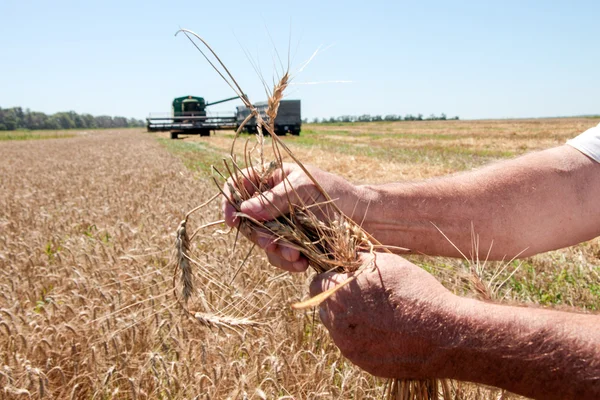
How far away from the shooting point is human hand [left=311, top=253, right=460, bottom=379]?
138 centimetres

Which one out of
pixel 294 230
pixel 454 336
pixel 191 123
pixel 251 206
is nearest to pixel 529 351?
pixel 454 336


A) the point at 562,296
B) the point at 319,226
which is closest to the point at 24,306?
the point at 319,226

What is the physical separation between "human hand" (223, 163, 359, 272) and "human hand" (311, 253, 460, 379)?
0.43 metres

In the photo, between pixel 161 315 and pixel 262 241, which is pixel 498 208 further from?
pixel 161 315

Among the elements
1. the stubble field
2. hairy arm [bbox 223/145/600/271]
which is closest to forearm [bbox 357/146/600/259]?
hairy arm [bbox 223/145/600/271]

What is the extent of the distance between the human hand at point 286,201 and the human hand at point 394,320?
43cm

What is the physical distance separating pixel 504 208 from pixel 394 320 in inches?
44.5

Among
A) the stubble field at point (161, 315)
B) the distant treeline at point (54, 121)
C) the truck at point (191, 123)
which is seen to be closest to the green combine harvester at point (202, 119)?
the truck at point (191, 123)

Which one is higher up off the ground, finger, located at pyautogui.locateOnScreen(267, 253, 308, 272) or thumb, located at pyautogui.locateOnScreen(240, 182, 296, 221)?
thumb, located at pyautogui.locateOnScreen(240, 182, 296, 221)

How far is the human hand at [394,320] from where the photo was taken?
1376 millimetres

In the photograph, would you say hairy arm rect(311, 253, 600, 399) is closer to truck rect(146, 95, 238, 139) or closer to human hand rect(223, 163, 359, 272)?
human hand rect(223, 163, 359, 272)

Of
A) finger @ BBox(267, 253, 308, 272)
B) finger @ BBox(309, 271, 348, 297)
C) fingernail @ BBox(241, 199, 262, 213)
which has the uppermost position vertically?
fingernail @ BBox(241, 199, 262, 213)

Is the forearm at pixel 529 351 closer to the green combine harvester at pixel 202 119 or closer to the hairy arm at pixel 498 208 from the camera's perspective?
the hairy arm at pixel 498 208

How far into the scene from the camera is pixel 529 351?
1251mm
